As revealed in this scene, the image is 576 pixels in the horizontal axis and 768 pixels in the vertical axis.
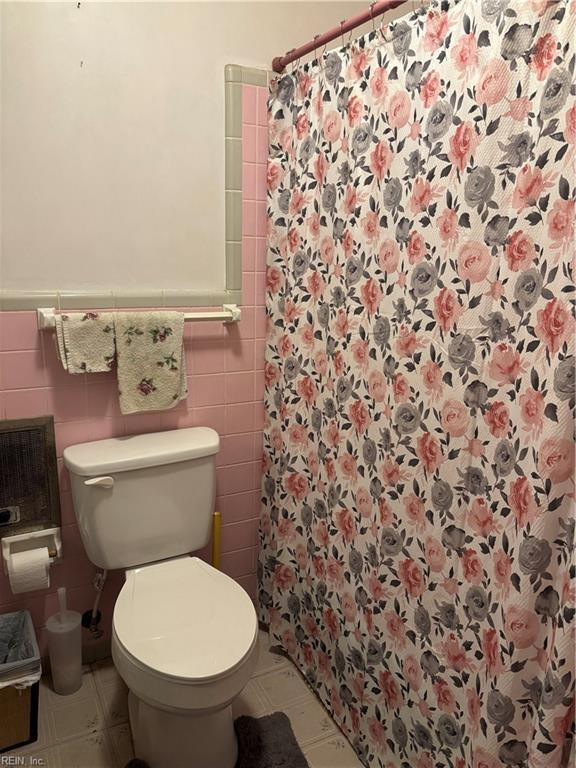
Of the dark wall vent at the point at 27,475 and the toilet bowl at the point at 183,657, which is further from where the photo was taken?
the dark wall vent at the point at 27,475

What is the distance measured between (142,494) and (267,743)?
787mm

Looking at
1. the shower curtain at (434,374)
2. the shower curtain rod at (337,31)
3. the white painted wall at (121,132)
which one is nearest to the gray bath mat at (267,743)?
the shower curtain at (434,374)

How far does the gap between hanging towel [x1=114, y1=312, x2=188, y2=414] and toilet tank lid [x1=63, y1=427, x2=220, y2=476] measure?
0.33 ft

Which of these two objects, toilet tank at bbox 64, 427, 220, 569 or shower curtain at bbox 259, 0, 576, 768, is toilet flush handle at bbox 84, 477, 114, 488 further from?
shower curtain at bbox 259, 0, 576, 768

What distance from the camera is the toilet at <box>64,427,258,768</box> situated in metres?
1.27

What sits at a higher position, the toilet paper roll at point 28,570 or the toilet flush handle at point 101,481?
the toilet flush handle at point 101,481

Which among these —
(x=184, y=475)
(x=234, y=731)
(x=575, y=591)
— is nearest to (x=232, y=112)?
(x=184, y=475)

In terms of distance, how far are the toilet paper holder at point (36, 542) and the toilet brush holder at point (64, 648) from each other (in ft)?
0.42

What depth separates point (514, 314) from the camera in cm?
101

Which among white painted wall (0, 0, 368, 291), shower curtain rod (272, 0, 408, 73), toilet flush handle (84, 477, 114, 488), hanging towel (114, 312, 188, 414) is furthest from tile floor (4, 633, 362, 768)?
shower curtain rod (272, 0, 408, 73)

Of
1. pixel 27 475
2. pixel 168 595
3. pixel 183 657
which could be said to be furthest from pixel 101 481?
pixel 183 657

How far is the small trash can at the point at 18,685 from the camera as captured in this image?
1.48 m

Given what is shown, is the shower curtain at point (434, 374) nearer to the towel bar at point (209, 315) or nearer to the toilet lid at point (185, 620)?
the towel bar at point (209, 315)

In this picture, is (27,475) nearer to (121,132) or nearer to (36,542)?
(36,542)
